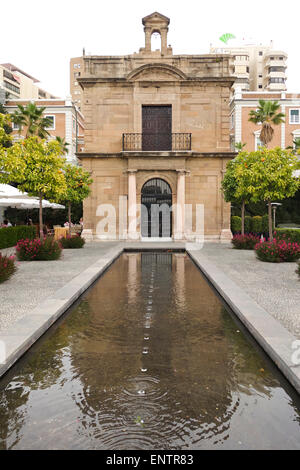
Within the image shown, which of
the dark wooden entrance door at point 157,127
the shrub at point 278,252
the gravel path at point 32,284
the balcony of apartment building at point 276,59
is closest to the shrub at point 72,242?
the gravel path at point 32,284

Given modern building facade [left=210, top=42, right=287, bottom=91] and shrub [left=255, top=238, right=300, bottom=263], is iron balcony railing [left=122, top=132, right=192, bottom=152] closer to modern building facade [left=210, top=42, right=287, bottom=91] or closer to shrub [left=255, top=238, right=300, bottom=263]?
shrub [left=255, top=238, right=300, bottom=263]

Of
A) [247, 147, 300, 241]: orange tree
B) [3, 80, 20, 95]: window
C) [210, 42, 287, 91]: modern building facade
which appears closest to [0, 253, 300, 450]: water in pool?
[247, 147, 300, 241]: orange tree

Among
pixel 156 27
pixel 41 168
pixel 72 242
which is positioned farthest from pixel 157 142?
pixel 41 168

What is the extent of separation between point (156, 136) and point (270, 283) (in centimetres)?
1776

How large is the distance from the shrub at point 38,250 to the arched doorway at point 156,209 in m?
11.3

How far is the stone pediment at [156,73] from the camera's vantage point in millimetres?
25406

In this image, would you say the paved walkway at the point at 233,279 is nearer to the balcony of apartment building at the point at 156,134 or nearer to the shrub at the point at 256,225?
the balcony of apartment building at the point at 156,134

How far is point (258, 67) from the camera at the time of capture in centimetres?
9569

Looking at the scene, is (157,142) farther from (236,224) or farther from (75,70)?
(75,70)

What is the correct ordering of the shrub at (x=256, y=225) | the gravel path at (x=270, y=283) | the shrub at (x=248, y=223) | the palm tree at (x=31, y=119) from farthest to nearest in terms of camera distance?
the palm tree at (x=31, y=119), the shrub at (x=248, y=223), the shrub at (x=256, y=225), the gravel path at (x=270, y=283)

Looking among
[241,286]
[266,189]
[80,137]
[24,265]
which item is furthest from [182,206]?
[80,137]

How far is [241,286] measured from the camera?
9898mm
